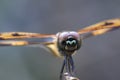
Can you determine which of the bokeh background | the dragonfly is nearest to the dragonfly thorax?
the dragonfly

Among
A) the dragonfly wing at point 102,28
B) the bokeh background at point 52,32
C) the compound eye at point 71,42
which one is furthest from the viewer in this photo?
the bokeh background at point 52,32

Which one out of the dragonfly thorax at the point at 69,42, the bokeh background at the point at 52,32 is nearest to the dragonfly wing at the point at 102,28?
the dragonfly thorax at the point at 69,42

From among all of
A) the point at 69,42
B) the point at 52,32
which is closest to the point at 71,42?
the point at 69,42

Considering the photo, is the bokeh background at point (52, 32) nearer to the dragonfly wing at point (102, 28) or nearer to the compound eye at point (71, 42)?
the dragonfly wing at point (102, 28)

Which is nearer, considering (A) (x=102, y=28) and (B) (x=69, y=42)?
(B) (x=69, y=42)

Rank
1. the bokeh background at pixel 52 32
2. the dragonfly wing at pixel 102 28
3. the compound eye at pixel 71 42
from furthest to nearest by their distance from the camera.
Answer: the bokeh background at pixel 52 32 → the dragonfly wing at pixel 102 28 → the compound eye at pixel 71 42

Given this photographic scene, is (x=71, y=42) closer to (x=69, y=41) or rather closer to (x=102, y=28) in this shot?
(x=69, y=41)

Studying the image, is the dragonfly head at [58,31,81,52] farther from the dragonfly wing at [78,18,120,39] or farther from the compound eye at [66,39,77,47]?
the dragonfly wing at [78,18,120,39]
